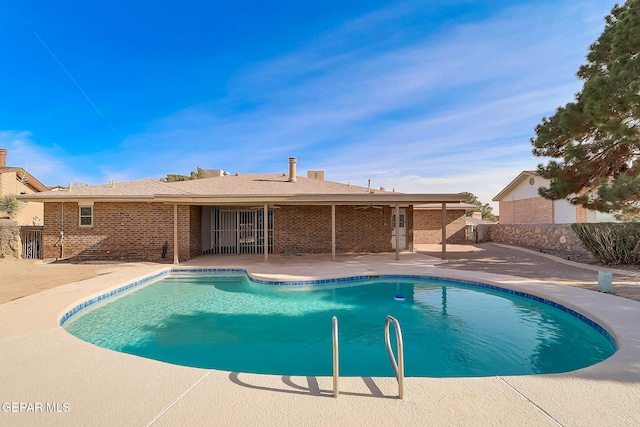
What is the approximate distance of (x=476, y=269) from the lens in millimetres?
10859

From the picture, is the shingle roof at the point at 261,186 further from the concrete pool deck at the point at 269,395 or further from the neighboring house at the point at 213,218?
the concrete pool deck at the point at 269,395

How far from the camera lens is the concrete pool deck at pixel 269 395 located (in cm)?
258

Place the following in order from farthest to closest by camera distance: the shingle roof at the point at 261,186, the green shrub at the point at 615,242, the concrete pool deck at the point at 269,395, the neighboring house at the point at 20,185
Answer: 1. the neighboring house at the point at 20,185
2. the shingle roof at the point at 261,186
3. the green shrub at the point at 615,242
4. the concrete pool deck at the point at 269,395

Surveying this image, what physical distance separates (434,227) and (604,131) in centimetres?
1113

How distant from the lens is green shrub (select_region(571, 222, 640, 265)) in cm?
1078

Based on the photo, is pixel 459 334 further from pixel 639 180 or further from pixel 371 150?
pixel 371 150

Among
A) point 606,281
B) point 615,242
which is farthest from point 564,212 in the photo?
point 606,281

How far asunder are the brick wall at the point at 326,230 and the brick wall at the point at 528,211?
1383 cm

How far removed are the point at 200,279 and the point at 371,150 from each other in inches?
514

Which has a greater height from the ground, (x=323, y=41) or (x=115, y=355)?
(x=323, y=41)

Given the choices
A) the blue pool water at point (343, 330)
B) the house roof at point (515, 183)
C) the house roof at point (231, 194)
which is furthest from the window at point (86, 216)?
the house roof at point (515, 183)

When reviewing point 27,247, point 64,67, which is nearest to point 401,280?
point 27,247

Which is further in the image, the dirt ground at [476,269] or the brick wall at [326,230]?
the brick wall at [326,230]

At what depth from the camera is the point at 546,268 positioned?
36.0ft
